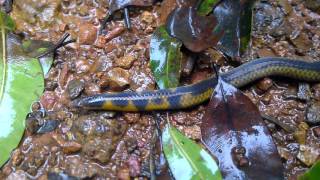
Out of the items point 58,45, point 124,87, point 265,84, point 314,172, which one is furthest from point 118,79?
point 314,172

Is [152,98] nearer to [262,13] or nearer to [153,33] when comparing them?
[153,33]

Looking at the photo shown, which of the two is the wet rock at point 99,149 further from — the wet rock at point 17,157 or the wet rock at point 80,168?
the wet rock at point 17,157

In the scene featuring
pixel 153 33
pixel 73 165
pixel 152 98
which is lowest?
pixel 73 165

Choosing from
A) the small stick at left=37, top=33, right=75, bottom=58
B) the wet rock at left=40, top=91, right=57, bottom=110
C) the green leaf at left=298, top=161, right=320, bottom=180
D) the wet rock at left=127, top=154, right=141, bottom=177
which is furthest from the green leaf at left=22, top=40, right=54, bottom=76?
the green leaf at left=298, top=161, right=320, bottom=180

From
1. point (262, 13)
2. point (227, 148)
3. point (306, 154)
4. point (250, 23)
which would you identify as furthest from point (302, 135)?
point (262, 13)

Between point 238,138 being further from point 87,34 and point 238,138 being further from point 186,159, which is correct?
point 87,34

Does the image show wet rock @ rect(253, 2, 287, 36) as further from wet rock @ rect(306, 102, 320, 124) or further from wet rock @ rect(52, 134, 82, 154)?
wet rock @ rect(52, 134, 82, 154)
